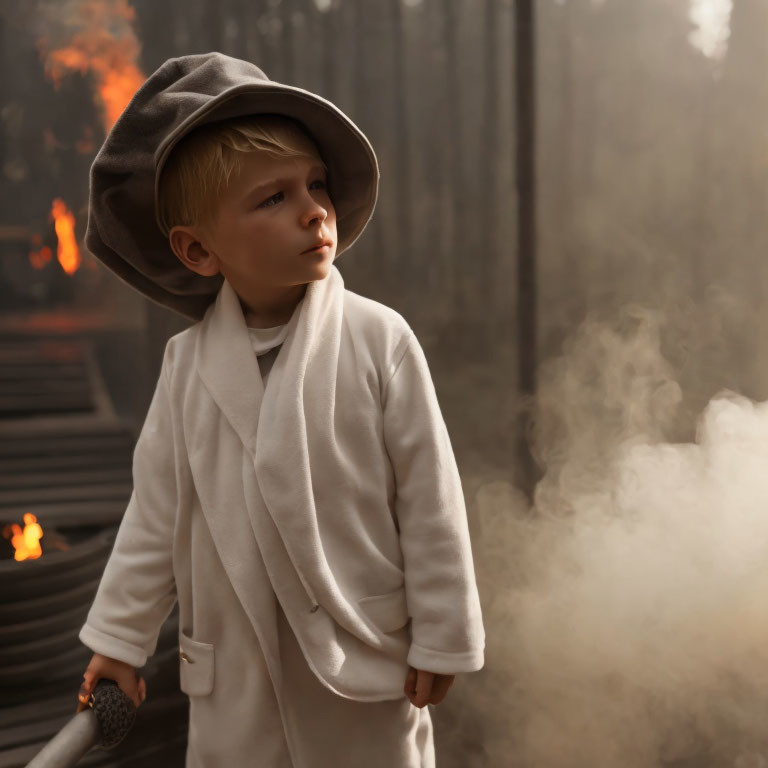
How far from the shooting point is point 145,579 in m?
0.96

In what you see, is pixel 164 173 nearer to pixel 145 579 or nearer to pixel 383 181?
pixel 145 579

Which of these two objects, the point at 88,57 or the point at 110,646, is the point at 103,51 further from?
the point at 110,646

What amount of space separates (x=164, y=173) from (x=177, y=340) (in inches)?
7.6

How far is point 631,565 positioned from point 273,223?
1105 mm

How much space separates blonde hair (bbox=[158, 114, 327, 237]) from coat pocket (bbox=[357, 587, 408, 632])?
44 centimetres

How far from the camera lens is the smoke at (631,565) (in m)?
1.56

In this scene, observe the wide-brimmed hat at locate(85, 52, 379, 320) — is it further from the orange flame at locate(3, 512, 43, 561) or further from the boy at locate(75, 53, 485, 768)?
the orange flame at locate(3, 512, 43, 561)

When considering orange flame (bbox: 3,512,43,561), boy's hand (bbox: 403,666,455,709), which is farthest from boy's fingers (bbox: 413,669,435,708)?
orange flame (bbox: 3,512,43,561)

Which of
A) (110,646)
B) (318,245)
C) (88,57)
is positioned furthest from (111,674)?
(88,57)

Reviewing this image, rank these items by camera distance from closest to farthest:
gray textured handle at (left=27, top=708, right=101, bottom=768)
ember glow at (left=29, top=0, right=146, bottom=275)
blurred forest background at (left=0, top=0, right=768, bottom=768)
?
gray textured handle at (left=27, top=708, right=101, bottom=768) → ember glow at (left=29, top=0, right=146, bottom=275) → blurred forest background at (left=0, top=0, right=768, bottom=768)

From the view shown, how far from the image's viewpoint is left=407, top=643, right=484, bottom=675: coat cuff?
89cm

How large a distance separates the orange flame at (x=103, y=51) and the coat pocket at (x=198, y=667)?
78cm

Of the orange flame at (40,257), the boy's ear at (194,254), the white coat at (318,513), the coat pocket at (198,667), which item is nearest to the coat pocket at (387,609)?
the white coat at (318,513)

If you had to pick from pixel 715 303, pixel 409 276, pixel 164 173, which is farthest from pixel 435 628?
pixel 715 303
